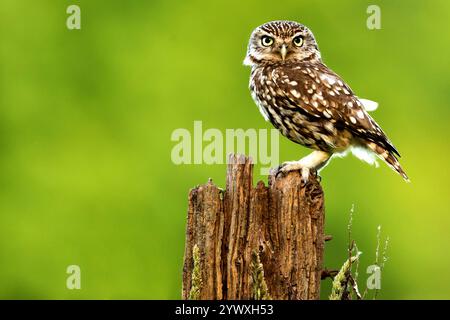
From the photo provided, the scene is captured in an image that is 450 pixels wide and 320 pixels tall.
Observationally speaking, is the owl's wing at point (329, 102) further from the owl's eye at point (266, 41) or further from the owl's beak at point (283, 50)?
the owl's eye at point (266, 41)

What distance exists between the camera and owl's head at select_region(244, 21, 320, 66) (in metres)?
8.70

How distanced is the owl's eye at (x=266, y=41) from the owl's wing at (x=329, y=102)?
1.39 ft

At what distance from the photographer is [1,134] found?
2000cm

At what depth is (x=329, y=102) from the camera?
8.25 metres

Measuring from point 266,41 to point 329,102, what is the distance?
2.89 ft

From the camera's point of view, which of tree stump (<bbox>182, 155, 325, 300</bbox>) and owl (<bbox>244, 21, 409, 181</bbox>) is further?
owl (<bbox>244, 21, 409, 181</bbox>)

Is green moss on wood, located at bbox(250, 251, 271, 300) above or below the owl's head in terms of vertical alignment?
below

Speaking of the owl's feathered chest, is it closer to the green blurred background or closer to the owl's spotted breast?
the owl's spotted breast

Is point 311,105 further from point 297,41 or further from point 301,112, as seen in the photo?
point 297,41

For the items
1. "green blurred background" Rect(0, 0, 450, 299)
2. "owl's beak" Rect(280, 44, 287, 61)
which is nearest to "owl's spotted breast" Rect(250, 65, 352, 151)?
"owl's beak" Rect(280, 44, 287, 61)

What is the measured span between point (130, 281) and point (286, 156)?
2.93 metres

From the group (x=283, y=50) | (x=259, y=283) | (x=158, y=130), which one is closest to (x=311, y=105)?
(x=283, y=50)

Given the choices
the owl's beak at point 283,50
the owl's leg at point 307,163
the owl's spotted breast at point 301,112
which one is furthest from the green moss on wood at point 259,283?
the owl's beak at point 283,50
